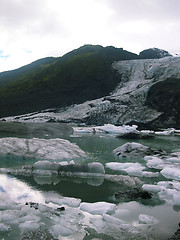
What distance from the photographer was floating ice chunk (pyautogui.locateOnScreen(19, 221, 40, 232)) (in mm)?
6770

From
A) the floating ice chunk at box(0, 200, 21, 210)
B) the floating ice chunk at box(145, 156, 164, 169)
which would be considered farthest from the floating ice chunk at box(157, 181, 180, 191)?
the floating ice chunk at box(0, 200, 21, 210)

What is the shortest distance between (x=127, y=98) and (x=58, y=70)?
4314 cm

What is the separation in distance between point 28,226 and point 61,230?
81cm

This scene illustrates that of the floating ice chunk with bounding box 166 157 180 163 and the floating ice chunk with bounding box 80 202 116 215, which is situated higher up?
the floating ice chunk with bounding box 80 202 116 215

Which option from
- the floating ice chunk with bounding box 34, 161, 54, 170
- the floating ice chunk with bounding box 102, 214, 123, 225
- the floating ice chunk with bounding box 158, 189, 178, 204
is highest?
the floating ice chunk with bounding box 34, 161, 54, 170

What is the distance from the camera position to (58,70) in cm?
9406

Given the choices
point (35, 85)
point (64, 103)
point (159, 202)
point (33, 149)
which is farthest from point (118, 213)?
point (35, 85)

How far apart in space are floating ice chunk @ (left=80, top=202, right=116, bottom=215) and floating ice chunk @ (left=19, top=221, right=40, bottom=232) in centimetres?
164

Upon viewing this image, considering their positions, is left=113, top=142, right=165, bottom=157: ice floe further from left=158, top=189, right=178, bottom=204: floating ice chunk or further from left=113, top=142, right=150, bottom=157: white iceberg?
left=158, top=189, right=178, bottom=204: floating ice chunk

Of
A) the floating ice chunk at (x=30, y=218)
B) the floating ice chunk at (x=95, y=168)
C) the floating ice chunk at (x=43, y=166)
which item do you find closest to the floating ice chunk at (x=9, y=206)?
the floating ice chunk at (x=30, y=218)

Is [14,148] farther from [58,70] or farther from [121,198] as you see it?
[58,70]

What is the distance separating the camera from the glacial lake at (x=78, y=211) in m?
6.72

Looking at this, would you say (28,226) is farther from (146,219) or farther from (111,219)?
(146,219)

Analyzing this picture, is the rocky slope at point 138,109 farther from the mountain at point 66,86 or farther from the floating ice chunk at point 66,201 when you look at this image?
the floating ice chunk at point 66,201
